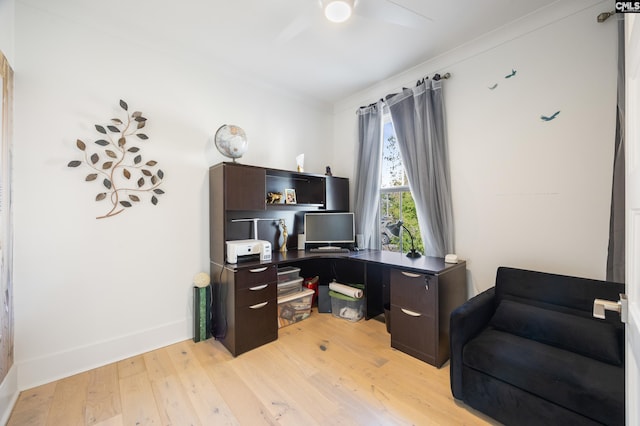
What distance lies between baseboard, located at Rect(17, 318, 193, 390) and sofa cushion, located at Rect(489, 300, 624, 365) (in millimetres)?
2645

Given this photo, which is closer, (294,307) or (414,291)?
(414,291)

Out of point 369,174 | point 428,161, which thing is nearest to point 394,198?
point 369,174

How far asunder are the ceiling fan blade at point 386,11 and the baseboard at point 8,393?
3.22 meters

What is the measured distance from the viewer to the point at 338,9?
164 cm

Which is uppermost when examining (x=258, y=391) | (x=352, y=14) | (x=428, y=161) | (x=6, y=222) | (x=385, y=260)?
(x=352, y=14)

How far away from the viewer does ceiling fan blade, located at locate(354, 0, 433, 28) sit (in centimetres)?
177

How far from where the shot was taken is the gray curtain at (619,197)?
161 centimetres

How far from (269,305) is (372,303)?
Answer: 3.96 ft

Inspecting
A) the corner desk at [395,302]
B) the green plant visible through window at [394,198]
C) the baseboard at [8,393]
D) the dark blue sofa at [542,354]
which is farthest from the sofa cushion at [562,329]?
the baseboard at [8,393]

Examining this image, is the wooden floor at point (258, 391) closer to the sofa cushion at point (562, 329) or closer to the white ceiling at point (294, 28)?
the sofa cushion at point (562, 329)

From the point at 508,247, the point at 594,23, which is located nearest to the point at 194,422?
the point at 508,247

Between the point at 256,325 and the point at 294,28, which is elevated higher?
the point at 294,28

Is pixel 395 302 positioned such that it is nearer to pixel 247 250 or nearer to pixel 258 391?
pixel 258 391

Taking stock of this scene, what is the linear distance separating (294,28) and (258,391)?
2.69 metres
